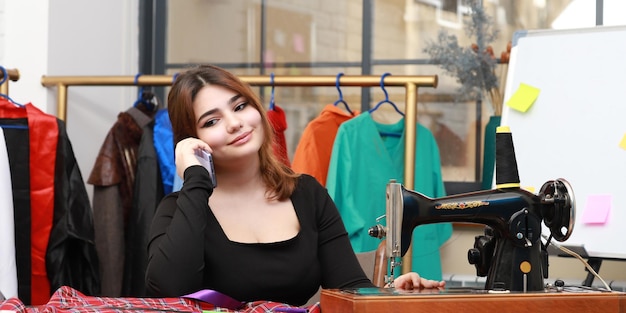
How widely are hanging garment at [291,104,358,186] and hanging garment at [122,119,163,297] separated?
49 cm

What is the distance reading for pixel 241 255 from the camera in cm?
192

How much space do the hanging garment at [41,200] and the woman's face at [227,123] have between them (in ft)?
3.52

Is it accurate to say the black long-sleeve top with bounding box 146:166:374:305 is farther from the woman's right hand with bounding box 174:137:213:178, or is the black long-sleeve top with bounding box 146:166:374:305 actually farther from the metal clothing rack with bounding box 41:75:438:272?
the metal clothing rack with bounding box 41:75:438:272

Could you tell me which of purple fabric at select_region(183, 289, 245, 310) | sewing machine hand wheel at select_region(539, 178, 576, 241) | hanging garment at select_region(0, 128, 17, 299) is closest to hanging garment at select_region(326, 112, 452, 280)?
hanging garment at select_region(0, 128, 17, 299)

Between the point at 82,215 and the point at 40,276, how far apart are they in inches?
9.6

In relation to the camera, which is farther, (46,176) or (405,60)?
(405,60)

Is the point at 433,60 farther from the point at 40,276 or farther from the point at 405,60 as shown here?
the point at 40,276

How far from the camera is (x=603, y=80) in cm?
273

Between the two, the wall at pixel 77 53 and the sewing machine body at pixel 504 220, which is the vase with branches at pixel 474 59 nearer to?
the wall at pixel 77 53

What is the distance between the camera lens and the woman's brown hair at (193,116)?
6.61ft

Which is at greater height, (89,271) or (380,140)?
(380,140)

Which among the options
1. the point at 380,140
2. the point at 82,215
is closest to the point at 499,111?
the point at 380,140

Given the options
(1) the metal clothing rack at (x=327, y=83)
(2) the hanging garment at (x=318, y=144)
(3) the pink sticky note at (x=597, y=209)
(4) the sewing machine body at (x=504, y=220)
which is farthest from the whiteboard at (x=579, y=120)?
(4) the sewing machine body at (x=504, y=220)

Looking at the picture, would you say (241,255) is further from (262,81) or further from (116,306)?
(262,81)
